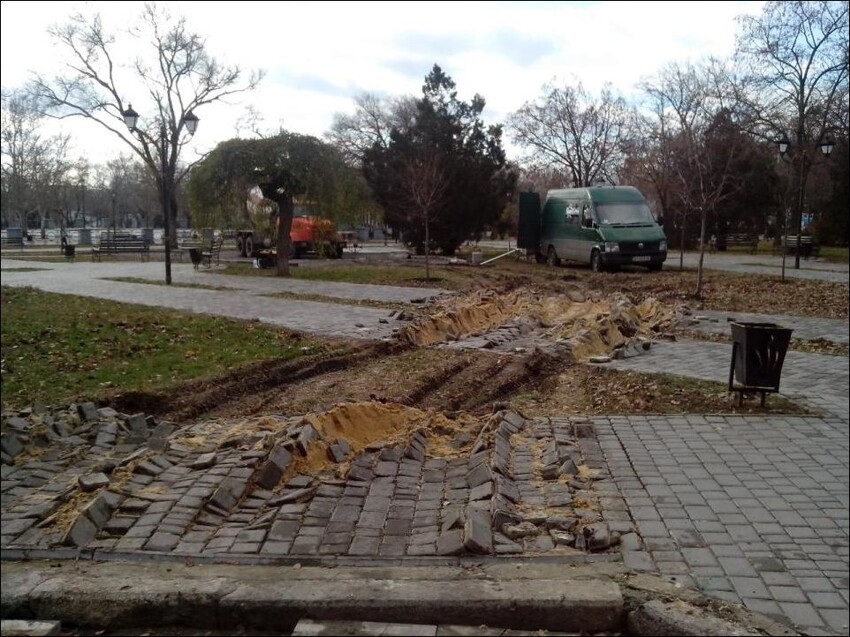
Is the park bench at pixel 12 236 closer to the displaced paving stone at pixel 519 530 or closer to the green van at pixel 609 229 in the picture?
the displaced paving stone at pixel 519 530

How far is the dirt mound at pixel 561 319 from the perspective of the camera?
37.1 ft

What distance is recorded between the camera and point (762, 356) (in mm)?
6848

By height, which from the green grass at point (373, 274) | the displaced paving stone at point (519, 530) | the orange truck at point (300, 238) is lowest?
the displaced paving stone at point (519, 530)

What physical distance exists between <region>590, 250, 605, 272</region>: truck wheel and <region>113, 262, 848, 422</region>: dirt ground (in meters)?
8.95

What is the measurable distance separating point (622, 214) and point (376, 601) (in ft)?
79.7

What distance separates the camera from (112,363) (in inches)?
347

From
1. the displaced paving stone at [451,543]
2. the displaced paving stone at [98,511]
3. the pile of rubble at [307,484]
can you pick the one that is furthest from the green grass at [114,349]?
the displaced paving stone at [451,543]

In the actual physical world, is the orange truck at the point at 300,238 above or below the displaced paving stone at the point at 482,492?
above

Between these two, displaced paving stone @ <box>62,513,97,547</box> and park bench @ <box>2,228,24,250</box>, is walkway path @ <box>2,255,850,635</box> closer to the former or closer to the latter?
displaced paving stone @ <box>62,513,97,547</box>

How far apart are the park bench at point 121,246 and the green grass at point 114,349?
22.2 m

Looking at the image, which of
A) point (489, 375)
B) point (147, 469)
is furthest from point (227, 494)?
point (489, 375)

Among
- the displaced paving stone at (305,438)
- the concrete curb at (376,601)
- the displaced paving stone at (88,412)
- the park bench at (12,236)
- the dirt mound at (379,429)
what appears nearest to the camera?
the concrete curb at (376,601)

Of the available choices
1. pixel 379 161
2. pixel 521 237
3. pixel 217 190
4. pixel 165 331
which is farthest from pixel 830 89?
pixel 165 331

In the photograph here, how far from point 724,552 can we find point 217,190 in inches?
835
